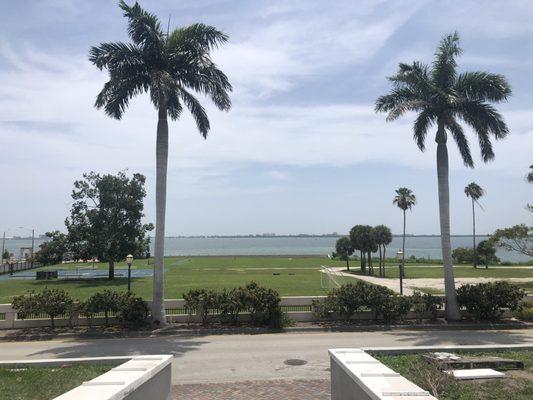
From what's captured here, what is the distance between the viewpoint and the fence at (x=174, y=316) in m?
18.9

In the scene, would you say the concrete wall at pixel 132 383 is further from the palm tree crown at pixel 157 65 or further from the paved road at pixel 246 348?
the palm tree crown at pixel 157 65

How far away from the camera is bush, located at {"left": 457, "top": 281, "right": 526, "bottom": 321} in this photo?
20.3 metres

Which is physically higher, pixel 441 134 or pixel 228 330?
pixel 441 134

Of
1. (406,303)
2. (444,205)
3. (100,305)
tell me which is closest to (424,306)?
(406,303)

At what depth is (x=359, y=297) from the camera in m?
19.7

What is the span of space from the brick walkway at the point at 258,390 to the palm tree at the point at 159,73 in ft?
29.0

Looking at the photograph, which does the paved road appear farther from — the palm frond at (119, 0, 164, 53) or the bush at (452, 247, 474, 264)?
the bush at (452, 247, 474, 264)

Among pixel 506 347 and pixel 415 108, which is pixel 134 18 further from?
pixel 506 347

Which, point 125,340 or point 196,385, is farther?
point 125,340

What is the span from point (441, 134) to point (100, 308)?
15.9m

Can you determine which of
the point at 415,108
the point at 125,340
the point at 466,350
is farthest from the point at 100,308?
the point at 415,108

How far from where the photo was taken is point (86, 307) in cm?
1889

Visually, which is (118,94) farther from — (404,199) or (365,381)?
(404,199)

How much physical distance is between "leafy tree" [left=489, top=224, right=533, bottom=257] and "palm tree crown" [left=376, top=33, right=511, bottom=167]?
Result: 13.2 meters
